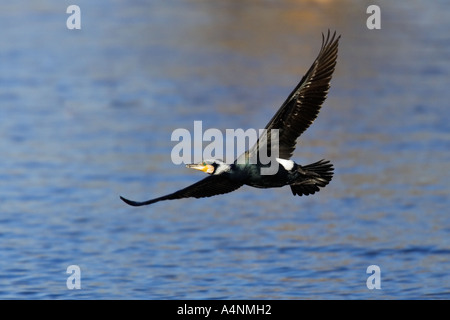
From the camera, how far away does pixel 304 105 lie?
775 cm

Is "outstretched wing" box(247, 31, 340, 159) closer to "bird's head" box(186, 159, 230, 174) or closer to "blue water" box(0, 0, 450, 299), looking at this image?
"bird's head" box(186, 159, 230, 174)

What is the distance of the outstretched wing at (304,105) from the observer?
768 centimetres

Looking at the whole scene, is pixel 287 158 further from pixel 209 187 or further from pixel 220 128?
pixel 220 128

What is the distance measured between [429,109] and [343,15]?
3725 millimetres

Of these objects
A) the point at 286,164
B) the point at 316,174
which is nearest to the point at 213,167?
the point at 286,164

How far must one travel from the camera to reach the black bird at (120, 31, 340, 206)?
25.0ft

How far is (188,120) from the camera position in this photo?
14000 mm

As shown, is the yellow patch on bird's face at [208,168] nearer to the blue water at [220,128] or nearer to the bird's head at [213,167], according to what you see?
the bird's head at [213,167]

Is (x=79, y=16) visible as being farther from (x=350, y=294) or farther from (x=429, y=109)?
(x=350, y=294)

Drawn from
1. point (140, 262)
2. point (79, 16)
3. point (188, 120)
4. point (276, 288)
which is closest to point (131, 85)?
point (188, 120)

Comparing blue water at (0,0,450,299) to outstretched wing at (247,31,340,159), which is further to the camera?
blue water at (0,0,450,299)

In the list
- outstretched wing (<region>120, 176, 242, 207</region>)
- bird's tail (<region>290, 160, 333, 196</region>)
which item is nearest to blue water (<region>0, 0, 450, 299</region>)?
bird's tail (<region>290, 160, 333, 196</region>)

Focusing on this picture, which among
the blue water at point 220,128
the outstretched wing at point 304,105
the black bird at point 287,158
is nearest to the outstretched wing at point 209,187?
the black bird at point 287,158

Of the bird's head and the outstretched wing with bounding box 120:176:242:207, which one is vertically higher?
Answer: the bird's head
